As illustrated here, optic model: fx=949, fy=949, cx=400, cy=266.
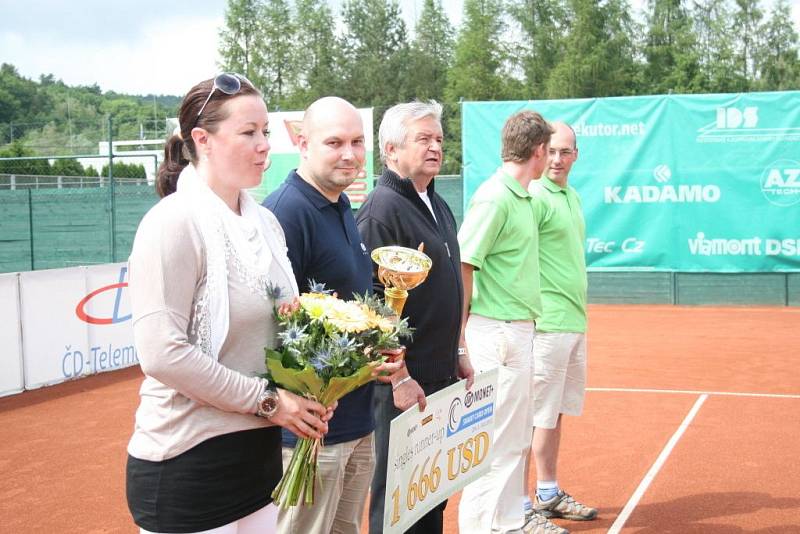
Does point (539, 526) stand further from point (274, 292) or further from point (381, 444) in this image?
point (274, 292)

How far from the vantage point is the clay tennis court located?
5473 mm

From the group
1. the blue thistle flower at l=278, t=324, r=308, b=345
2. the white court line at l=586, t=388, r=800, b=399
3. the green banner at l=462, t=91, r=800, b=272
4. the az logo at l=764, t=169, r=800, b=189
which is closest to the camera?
the blue thistle flower at l=278, t=324, r=308, b=345

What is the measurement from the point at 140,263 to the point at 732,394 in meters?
7.39

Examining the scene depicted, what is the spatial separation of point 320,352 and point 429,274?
4.95 feet

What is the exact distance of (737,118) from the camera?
14.2 meters

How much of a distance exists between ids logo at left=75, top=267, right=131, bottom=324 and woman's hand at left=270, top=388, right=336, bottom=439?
788 centimetres

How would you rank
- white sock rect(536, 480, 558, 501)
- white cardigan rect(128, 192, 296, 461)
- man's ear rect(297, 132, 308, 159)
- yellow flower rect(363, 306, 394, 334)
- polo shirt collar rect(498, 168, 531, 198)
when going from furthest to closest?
white sock rect(536, 480, 558, 501)
polo shirt collar rect(498, 168, 531, 198)
man's ear rect(297, 132, 308, 159)
yellow flower rect(363, 306, 394, 334)
white cardigan rect(128, 192, 296, 461)

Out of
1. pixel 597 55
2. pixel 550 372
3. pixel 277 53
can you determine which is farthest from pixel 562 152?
pixel 277 53

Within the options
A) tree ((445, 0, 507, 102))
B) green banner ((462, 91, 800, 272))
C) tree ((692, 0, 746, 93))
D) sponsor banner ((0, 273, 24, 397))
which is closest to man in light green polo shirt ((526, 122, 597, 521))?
sponsor banner ((0, 273, 24, 397))

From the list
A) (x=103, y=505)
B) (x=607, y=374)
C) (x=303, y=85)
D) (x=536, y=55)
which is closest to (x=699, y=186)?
(x=607, y=374)

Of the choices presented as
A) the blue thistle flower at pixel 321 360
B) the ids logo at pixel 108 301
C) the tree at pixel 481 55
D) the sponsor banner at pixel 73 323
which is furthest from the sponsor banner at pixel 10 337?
the tree at pixel 481 55

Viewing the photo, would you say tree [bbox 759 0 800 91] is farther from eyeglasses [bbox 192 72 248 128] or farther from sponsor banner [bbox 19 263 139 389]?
eyeglasses [bbox 192 72 248 128]

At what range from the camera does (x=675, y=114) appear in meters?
14.5

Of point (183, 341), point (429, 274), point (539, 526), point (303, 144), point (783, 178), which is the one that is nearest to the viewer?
point (183, 341)
